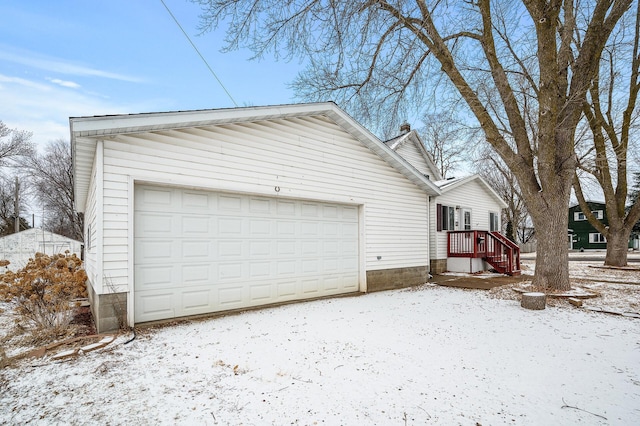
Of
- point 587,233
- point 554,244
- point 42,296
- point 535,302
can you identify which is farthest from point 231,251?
point 587,233

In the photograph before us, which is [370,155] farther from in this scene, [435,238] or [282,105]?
[435,238]

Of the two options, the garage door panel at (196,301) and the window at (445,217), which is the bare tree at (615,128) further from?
the garage door panel at (196,301)

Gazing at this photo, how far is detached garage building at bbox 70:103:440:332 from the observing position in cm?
502

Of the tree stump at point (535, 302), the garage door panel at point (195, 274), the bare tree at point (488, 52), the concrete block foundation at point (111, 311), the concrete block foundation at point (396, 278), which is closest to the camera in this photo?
the concrete block foundation at point (111, 311)

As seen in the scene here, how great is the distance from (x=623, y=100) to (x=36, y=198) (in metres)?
46.8

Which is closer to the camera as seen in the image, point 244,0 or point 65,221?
point 244,0

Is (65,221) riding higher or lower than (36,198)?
lower

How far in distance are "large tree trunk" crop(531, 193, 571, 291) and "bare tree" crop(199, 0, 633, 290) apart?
0.02 metres

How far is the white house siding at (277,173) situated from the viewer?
5.04m

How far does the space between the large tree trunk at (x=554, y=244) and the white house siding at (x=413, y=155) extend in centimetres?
822

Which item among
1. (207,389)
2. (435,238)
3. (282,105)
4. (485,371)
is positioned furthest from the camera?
(435,238)

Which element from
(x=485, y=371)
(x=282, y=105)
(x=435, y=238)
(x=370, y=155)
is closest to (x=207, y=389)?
(x=485, y=371)

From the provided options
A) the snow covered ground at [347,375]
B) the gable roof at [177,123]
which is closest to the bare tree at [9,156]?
the gable roof at [177,123]

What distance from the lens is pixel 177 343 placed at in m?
4.48
